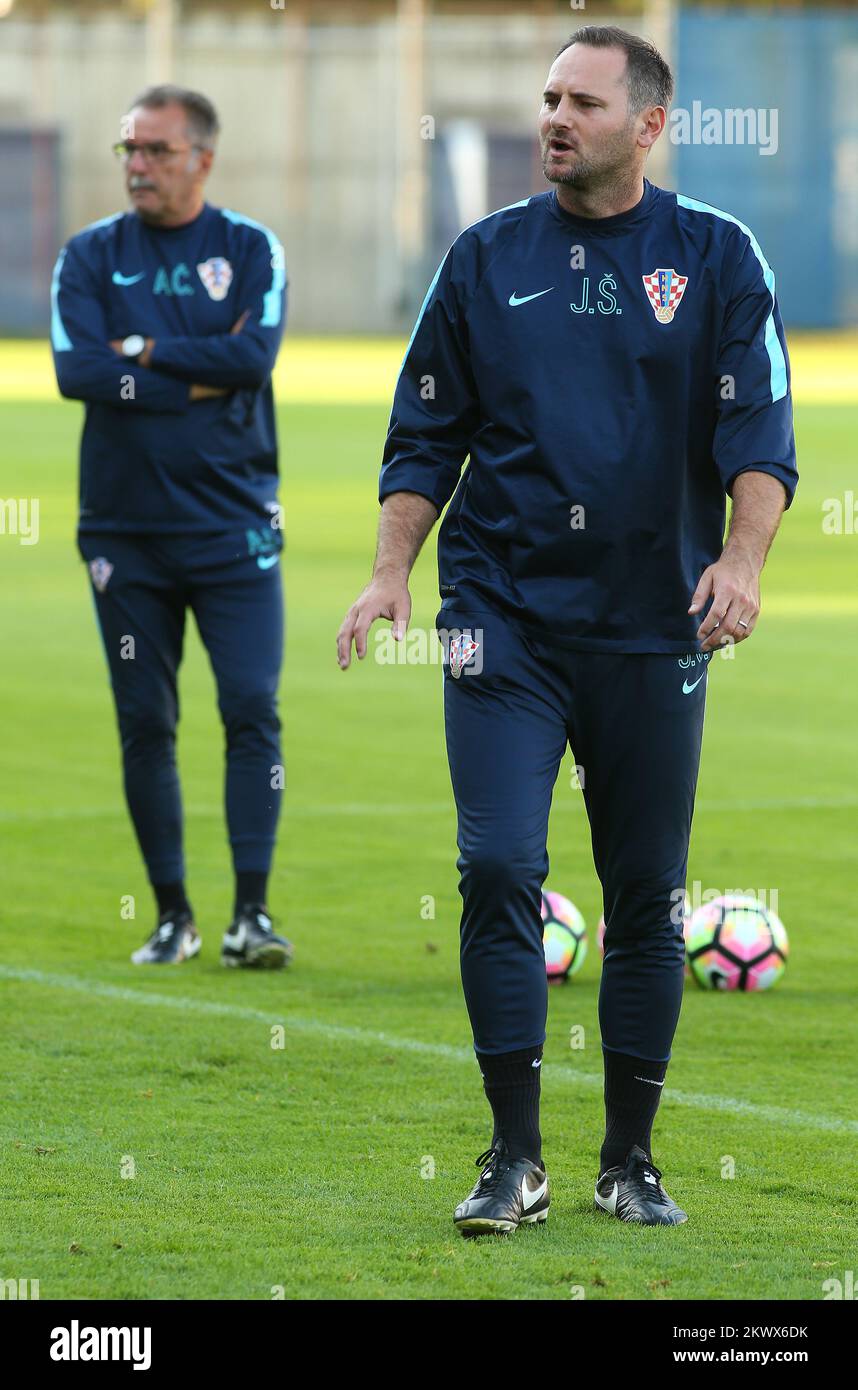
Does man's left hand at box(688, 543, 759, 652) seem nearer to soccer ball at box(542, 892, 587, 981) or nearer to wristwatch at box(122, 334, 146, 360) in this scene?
soccer ball at box(542, 892, 587, 981)

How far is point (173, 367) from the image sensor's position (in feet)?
23.3

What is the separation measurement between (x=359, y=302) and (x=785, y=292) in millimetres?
11195

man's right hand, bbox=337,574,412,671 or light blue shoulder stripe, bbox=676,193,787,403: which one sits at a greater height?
light blue shoulder stripe, bbox=676,193,787,403

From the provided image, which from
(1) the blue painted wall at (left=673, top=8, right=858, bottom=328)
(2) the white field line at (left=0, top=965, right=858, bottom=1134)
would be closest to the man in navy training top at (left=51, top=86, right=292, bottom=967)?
(2) the white field line at (left=0, top=965, right=858, bottom=1134)

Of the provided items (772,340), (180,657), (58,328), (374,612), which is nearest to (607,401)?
(772,340)

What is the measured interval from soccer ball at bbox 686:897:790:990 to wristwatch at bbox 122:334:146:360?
7.80ft

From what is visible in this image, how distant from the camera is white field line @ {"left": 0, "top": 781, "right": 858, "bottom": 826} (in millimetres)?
9578

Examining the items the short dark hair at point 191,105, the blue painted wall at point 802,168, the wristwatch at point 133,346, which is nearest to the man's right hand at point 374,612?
the wristwatch at point 133,346

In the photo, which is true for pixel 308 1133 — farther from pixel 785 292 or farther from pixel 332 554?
pixel 785 292

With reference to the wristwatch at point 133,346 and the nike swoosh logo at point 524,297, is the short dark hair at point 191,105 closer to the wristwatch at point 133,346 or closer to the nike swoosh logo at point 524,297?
the wristwatch at point 133,346

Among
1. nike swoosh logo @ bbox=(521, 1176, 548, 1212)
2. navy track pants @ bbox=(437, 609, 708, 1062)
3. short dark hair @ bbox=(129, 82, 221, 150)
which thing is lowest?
nike swoosh logo @ bbox=(521, 1176, 548, 1212)

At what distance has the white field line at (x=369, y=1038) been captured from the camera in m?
5.51
